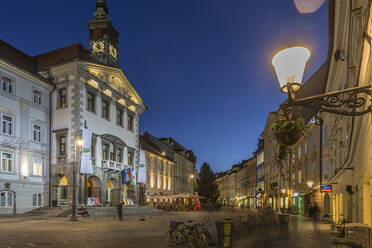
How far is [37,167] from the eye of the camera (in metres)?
30.8

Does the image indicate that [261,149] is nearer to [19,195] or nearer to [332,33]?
[19,195]

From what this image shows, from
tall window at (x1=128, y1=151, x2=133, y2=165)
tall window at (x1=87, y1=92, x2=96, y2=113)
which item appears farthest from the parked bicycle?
tall window at (x1=128, y1=151, x2=133, y2=165)

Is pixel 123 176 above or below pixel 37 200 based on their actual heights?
above

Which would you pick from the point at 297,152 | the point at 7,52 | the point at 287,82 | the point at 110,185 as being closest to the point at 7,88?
the point at 7,52

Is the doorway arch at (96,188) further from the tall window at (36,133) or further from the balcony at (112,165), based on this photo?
the tall window at (36,133)

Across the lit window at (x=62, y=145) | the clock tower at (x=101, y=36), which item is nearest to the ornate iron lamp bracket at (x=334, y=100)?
the lit window at (x=62, y=145)

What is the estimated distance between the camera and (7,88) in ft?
92.1

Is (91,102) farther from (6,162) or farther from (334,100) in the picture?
(334,100)

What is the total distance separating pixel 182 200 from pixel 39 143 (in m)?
37.0

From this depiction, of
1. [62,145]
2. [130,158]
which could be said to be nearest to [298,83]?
[62,145]

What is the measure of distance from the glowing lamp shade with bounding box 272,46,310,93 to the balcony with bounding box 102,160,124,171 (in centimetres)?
3365

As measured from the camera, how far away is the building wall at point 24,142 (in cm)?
2736

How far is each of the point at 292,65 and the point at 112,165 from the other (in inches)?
1384

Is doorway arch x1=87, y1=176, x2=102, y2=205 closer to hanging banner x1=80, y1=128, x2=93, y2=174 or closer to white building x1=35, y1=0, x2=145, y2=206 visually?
white building x1=35, y1=0, x2=145, y2=206
